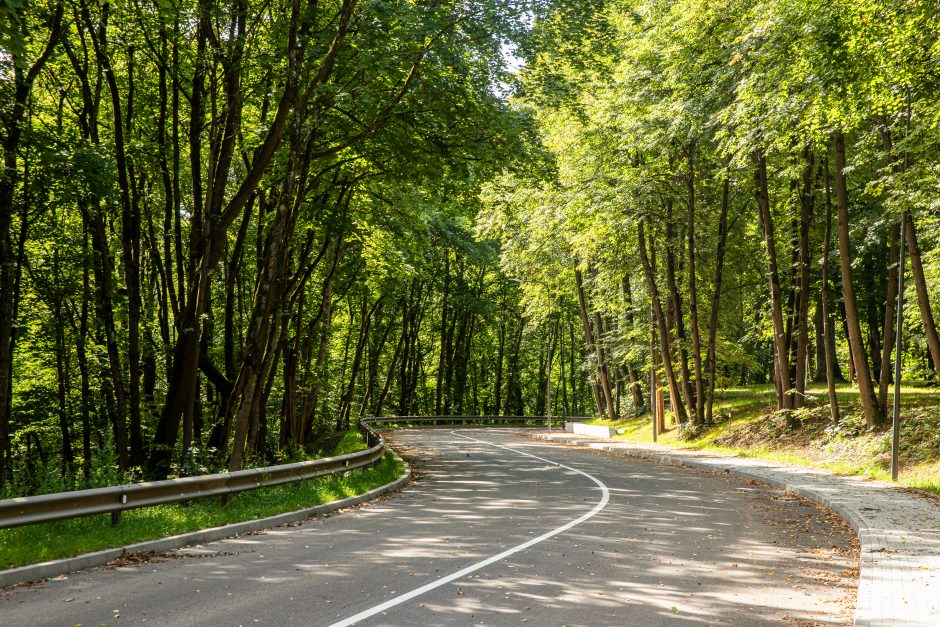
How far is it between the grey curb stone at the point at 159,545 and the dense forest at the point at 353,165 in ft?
7.76

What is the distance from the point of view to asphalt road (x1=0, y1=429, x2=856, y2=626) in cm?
583

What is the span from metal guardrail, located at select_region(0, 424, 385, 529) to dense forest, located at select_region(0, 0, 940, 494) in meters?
1.47

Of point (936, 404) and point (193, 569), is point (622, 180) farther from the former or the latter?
point (193, 569)

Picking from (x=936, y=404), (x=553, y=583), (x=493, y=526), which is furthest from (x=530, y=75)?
(x=936, y=404)

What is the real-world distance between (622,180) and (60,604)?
23238 millimetres

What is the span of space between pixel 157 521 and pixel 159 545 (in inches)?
48.0

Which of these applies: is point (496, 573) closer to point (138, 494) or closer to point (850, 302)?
point (138, 494)

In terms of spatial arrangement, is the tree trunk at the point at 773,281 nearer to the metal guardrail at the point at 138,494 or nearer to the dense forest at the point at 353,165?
the dense forest at the point at 353,165

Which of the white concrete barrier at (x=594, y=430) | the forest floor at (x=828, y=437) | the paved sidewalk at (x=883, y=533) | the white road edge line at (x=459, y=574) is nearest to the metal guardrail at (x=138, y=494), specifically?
the white road edge line at (x=459, y=574)

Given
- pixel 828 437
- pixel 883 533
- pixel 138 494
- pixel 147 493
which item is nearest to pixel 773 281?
pixel 828 437

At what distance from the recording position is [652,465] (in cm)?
2192

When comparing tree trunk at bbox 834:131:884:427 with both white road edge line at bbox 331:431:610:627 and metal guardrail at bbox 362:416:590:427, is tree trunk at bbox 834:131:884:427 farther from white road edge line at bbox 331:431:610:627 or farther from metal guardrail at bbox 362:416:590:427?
metal guardrail at bbox 362:416:590:427

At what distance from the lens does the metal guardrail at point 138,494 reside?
7.46 m

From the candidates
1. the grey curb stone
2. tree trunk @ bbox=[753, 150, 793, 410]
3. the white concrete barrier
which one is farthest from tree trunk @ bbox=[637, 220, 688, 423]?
the grey curb stone
